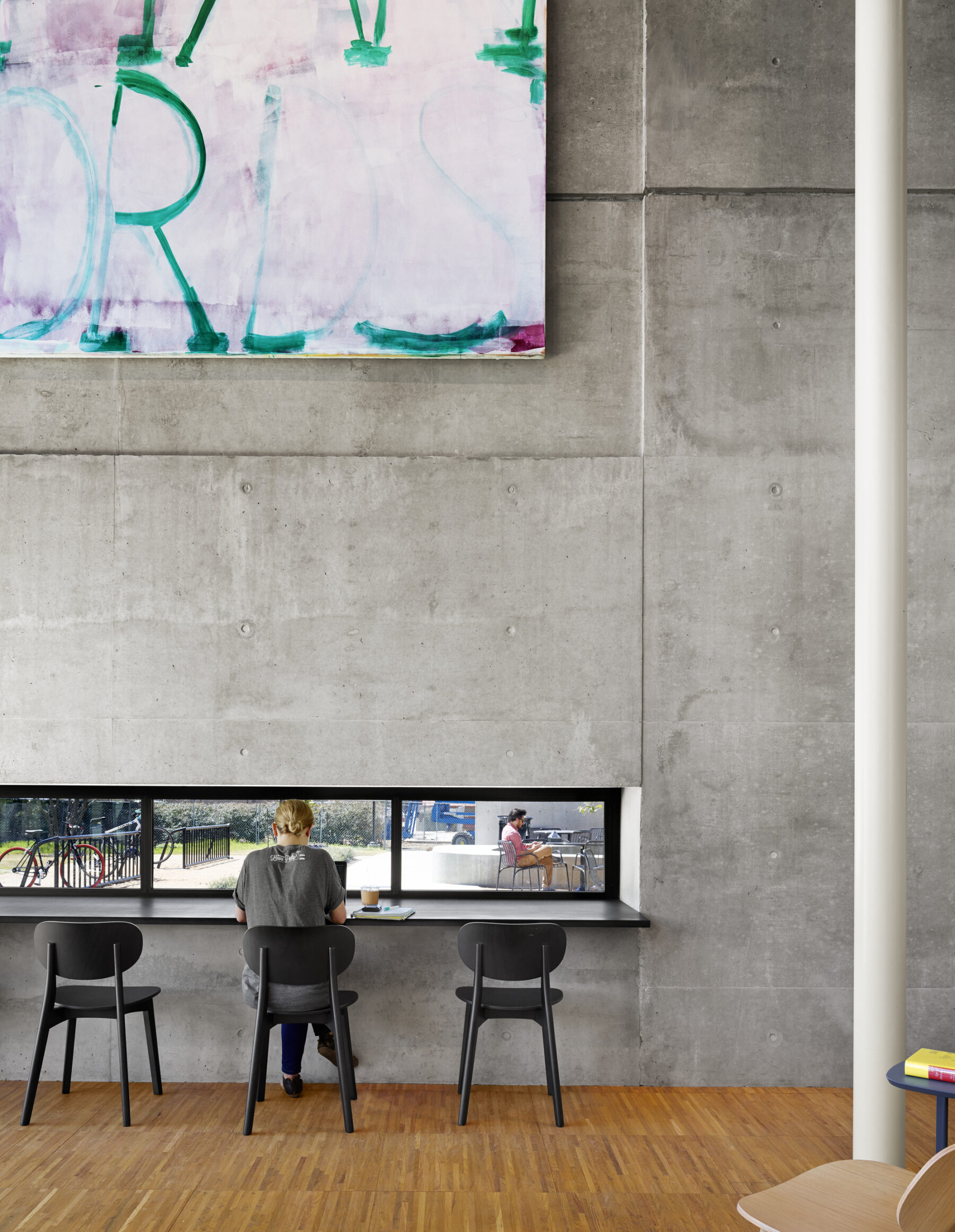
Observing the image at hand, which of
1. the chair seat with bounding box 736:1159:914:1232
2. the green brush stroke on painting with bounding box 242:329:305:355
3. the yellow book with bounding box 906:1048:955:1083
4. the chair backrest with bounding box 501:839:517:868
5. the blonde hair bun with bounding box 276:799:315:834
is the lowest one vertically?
the chair seat with bounding box 736:1159:914:1232

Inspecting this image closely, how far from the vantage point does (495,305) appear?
4.66 metres

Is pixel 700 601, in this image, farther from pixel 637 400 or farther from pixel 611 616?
pixel 637 400

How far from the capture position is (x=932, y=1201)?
6.20ft

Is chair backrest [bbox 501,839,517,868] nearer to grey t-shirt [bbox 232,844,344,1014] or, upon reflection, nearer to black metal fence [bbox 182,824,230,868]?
grey t-shirt [bbox 232,844,344,1014]

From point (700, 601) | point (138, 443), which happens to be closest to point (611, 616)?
point (700, 601)

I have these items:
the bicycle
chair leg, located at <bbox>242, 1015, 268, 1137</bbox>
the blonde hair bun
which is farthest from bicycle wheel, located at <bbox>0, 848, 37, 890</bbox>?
chair leg, located at <bbox>242, 1015, 268, 1137</bbox>

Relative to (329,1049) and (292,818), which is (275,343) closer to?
(292,818)

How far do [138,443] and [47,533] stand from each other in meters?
0.64

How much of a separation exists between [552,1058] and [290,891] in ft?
4.36

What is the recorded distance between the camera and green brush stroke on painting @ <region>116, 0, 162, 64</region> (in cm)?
470

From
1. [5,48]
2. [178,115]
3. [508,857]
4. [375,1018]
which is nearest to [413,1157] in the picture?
[375,1018]

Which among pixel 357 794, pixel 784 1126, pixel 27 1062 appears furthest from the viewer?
pixel 357 794

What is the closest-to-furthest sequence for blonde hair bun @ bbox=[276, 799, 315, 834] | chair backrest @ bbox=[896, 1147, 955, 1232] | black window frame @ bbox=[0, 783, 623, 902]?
chair backrest @ bbox=[896, 1147, 955, 1232], blonde hair bun @ bbox=[276, 799, 315, 834], black window frame @ bbox=[0, 783, 623, 902]

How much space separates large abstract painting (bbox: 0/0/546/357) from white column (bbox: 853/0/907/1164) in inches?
61.6
